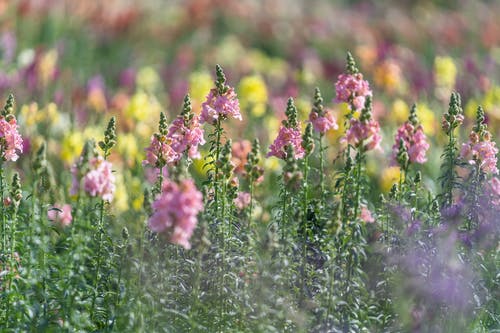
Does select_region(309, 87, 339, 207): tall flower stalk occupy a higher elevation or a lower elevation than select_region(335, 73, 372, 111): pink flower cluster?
lower

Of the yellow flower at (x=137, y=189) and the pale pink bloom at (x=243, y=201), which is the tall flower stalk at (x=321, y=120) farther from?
the yellow flower at (x=137, y=189)

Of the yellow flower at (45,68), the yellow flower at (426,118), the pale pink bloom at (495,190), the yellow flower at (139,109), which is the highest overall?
the yellow flower at (45,68)

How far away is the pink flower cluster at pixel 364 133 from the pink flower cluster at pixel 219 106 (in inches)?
29.2

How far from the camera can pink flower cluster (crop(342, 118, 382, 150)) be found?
474cm

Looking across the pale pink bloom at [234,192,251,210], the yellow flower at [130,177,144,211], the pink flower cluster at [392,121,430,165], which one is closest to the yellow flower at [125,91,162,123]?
the yellow flower at [130,177,144,211]

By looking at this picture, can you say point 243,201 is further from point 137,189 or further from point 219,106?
point 137,189

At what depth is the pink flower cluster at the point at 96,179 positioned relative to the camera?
4.28 m

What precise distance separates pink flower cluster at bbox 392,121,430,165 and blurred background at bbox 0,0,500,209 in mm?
2746

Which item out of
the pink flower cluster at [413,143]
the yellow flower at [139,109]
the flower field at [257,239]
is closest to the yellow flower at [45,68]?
the yellow flower at [139,109]

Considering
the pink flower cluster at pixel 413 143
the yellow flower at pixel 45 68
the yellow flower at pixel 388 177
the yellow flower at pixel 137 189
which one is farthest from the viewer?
the yellow flower at pixel 45 68

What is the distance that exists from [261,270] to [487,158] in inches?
66.4

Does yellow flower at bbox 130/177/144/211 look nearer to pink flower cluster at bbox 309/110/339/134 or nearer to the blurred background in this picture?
the blurred background

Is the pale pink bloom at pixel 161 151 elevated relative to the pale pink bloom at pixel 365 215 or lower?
elevated

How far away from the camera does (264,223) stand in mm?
6801
